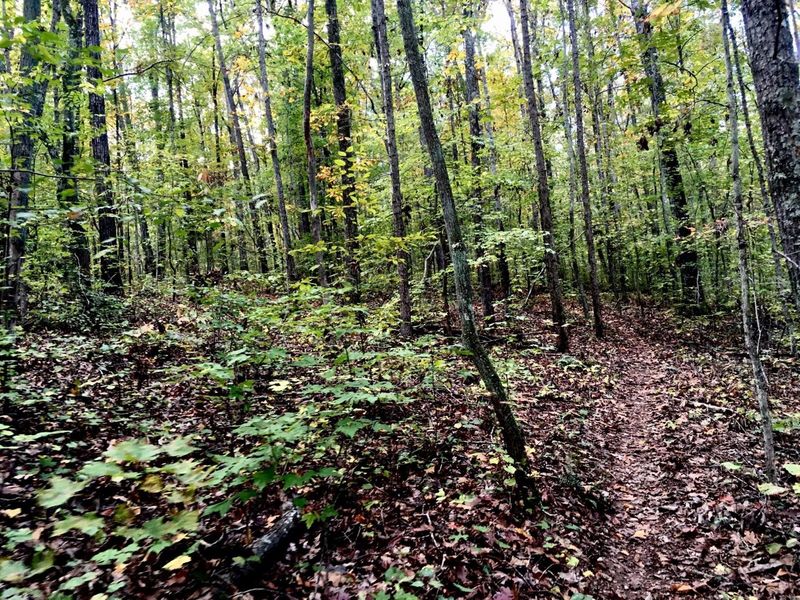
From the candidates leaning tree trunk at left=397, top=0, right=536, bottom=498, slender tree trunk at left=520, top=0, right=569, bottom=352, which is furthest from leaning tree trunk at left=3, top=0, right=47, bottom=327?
slender tree trunk at left=520, top=0, right=569, bottom=352

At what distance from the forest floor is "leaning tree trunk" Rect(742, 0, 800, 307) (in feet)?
7.32

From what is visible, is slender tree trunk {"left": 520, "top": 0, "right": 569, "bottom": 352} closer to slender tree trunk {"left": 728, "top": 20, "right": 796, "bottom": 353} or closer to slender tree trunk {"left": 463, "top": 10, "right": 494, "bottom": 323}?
slender tree trunk {"left": 463, "top": 10, "right": 494, "bottom": 323}

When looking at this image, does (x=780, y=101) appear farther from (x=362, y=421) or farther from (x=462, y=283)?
(x=362, y=421)

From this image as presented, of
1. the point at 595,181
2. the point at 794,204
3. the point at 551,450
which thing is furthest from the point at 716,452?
the point at 595,181

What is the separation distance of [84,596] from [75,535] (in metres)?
0.73

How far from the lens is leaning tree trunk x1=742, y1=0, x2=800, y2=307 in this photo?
4.58 metres

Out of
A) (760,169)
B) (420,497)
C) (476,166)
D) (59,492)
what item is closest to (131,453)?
(59,492)

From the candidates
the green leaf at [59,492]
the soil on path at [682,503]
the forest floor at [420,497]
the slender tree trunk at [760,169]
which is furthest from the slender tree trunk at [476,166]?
the green leaf at [59,492]

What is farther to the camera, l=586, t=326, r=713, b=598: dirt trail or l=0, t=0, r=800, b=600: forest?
l=586, t=326, r=713, b=598: dirt trail

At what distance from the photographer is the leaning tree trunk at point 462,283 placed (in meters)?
4.98

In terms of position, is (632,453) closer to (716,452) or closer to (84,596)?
(716,452)

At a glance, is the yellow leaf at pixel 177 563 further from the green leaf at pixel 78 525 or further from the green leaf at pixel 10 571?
the green leaf at pixel 78 525

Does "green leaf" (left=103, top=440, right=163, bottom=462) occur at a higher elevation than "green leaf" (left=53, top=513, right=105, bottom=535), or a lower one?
higher

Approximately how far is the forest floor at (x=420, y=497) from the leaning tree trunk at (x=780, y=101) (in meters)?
2.23
